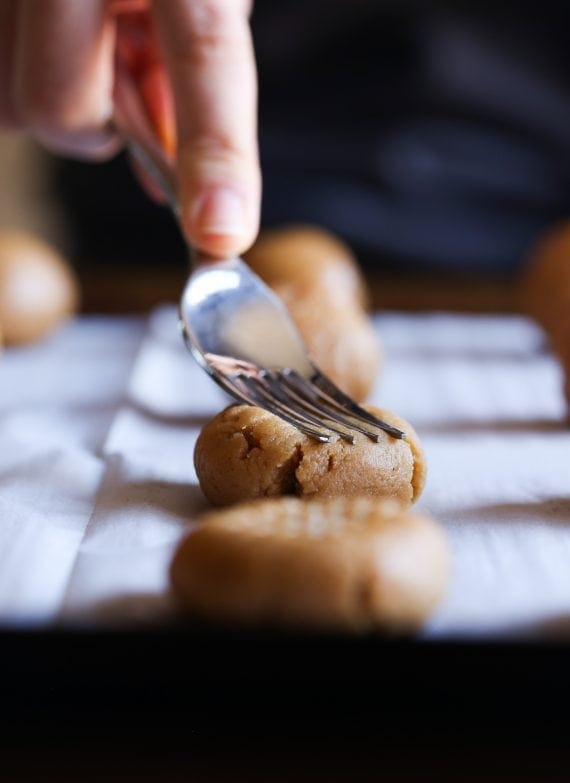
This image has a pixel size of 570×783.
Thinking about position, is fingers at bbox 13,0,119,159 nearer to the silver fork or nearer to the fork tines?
the silver fork

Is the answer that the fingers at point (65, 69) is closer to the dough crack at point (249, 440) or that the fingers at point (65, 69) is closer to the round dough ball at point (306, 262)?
the round dough ball at point (306, 262)

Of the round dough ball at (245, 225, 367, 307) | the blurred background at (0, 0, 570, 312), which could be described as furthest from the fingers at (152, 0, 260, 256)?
the blurred background at (0, 0, 570, 312)

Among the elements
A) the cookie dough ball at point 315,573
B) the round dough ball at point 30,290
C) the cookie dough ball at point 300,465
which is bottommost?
the round dough ball at point 30,290

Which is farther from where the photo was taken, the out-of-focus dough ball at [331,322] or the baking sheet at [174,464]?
the out-of-focus dough ball at [331,322]

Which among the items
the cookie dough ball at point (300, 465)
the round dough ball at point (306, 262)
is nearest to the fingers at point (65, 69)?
the round dough ball at point (306, 262)

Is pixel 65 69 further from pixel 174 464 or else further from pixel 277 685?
pixel 277 685

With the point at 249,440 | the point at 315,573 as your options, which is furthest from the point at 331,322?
the point at 315,573

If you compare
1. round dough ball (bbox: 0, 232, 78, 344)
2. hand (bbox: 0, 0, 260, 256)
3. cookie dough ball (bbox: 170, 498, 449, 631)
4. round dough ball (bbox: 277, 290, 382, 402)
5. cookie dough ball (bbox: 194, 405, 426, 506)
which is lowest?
round dough ball (bbox: 0, 232, 78, 344)

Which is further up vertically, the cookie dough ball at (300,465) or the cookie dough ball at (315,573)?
the cookie dough ball at (315,573)
